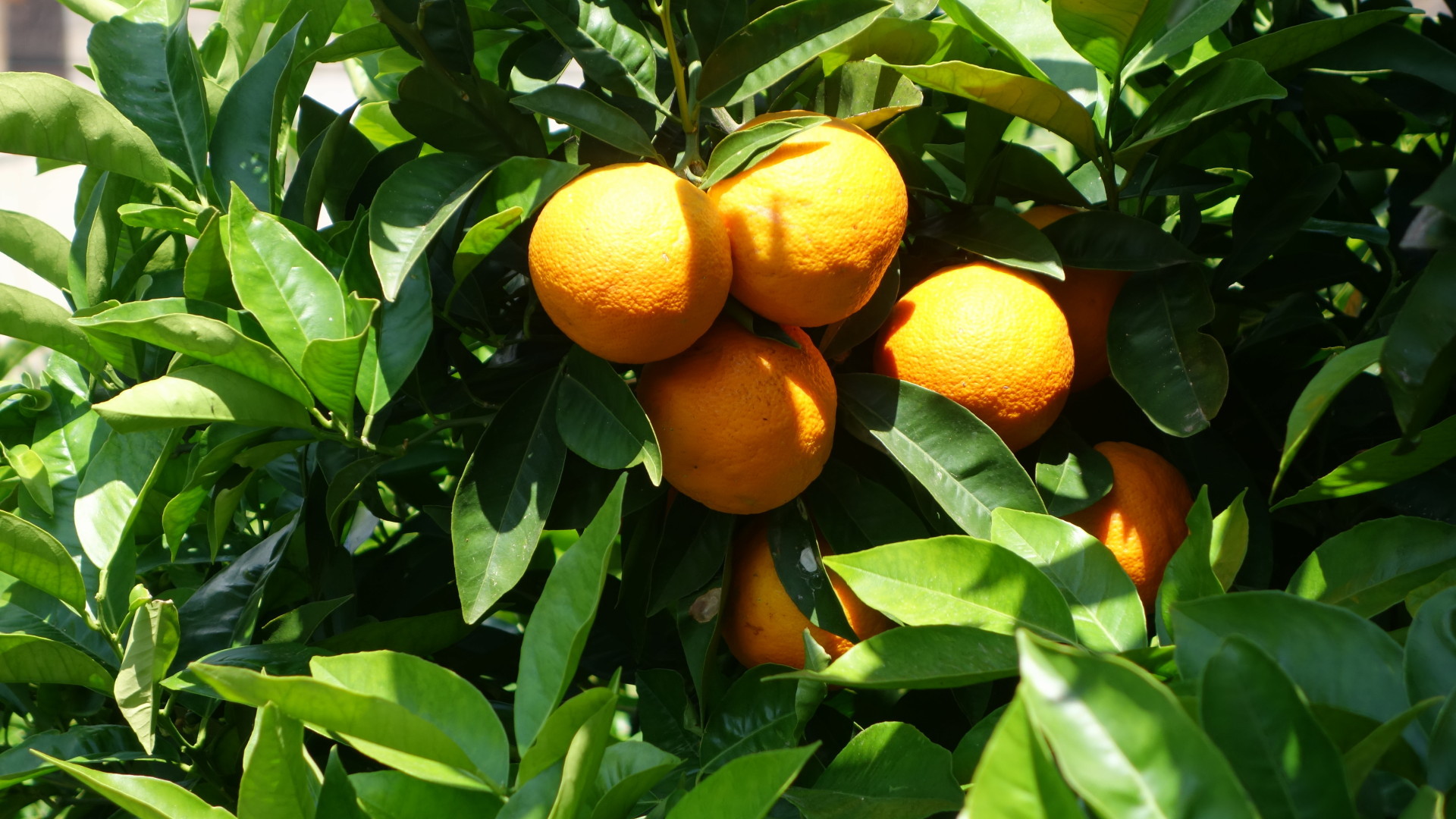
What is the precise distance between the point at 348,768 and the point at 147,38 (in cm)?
63

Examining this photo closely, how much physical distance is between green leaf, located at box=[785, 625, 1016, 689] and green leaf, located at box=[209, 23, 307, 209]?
60 cm

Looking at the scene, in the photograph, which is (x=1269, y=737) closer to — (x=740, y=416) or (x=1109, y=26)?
(x=740, y=416)

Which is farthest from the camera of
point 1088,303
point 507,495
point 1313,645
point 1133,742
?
point 1088,303

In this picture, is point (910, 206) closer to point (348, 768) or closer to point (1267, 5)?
point (1267, 5)

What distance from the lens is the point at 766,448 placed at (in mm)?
698

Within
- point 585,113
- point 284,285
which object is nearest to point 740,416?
point 585,113

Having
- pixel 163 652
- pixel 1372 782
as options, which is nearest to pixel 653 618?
pixel 163 652

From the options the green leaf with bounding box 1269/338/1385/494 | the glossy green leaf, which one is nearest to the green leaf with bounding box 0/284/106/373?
the glossy green leaf

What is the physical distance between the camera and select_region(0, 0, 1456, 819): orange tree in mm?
568

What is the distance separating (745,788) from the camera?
502 mm

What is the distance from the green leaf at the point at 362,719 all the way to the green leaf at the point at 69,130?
0.47 metres

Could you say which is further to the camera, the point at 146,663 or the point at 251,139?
the point at 251,139

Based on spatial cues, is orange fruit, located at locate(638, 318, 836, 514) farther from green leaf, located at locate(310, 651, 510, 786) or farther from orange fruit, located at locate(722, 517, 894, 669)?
green leaf, located at locate(310, 651, 510, 786)

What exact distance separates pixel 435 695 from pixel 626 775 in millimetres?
111
